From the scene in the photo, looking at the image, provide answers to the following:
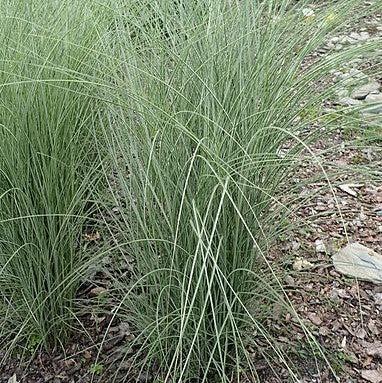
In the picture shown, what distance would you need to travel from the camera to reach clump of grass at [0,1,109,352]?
1.34m

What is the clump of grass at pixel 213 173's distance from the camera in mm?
1227

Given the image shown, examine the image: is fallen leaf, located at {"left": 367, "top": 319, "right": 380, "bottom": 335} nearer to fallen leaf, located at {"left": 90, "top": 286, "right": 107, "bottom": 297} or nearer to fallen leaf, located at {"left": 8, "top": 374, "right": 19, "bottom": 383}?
fallen leaf, located at {"left": 90, "top": 286, "right": 107, "bottom": 297}

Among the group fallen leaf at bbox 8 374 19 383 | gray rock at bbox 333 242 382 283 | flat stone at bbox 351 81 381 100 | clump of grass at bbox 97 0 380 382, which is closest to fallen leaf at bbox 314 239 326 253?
gray rock at bbox 333 242 382 283

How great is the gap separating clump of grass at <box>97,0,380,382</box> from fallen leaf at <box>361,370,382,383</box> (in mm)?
165

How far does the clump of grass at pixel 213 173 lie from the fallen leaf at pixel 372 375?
0.17 m

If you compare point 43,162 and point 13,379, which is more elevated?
point 43,162

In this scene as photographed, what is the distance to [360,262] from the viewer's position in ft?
5.57

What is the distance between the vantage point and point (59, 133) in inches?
54.8

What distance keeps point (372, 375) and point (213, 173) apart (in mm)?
→ 652

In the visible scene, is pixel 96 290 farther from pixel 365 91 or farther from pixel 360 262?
pixel 365 91

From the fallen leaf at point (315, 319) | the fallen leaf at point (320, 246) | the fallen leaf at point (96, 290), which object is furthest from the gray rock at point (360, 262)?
the fallen leaf at point (96, 290)

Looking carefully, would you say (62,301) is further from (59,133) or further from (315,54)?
(315,54)

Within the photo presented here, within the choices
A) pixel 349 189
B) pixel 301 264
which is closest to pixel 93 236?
pixel 301 264

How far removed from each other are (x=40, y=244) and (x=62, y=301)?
184 mm
